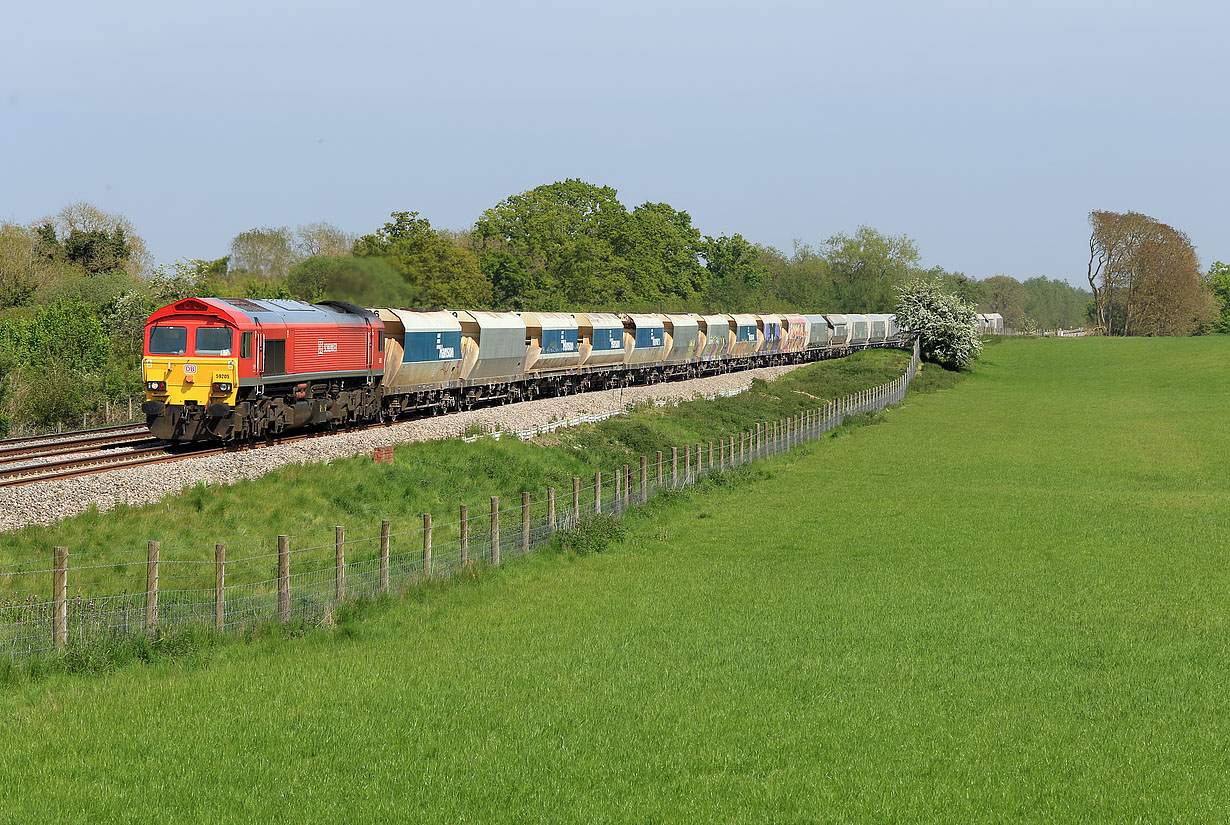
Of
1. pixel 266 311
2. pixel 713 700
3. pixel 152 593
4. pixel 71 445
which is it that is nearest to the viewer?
pixel 713 700

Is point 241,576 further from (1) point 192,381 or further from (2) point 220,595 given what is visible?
(1) point 192,381

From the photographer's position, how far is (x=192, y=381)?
31.6 metres

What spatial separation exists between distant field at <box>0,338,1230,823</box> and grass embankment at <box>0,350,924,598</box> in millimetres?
4122

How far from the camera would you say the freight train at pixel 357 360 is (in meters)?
31.7

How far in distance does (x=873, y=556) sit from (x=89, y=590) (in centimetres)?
1541

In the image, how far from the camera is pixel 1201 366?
331 ft

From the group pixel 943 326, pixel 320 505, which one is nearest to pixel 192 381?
pixel 320 505

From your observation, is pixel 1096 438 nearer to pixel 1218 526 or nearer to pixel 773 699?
pixel 1218 526

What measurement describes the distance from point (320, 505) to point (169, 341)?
893 centimetres

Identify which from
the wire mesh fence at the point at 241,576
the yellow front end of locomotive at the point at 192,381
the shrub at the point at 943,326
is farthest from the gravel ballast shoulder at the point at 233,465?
the shrub at the point at 943,326

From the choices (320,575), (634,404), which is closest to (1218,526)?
(320,575)

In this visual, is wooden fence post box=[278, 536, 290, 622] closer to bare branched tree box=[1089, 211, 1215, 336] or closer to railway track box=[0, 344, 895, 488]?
railway track box=[0, 344, 895, 488]

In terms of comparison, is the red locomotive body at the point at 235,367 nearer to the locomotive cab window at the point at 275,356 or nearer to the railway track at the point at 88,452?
the locomotive cab window at the point at 275,356

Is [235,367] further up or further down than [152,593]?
further up
